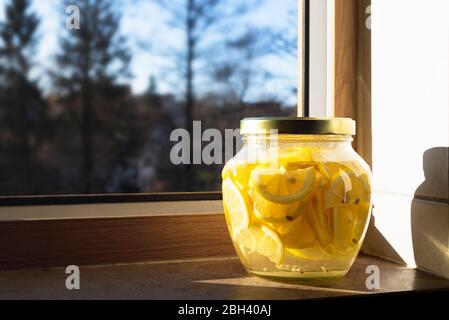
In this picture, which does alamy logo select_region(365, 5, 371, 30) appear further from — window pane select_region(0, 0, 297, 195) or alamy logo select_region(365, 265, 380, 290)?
alamy logo select_region(365, 265, 380, 290)

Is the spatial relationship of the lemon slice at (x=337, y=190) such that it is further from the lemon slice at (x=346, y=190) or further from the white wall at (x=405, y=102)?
the white wall at (x=405, y=102)

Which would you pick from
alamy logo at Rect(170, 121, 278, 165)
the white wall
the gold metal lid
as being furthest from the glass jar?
alamy logo at Rect(170, 121, 278, 165)

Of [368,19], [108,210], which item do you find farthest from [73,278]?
[368,19]

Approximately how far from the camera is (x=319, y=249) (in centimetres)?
71

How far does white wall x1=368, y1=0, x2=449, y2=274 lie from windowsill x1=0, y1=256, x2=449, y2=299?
9 cm

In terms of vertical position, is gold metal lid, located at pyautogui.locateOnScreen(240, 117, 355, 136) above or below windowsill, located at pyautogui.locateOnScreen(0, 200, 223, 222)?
above

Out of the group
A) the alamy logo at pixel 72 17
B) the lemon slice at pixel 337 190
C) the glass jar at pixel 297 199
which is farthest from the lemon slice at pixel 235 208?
the alamy logo at pixel 72 17

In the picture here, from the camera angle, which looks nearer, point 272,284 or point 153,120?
point 272,284

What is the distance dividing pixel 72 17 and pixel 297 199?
1.58ft

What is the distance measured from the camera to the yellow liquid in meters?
0.70

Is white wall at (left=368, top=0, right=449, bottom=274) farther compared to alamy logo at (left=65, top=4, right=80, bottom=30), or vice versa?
alamy logo at (left=65, top=4, right=80, bottom=30)

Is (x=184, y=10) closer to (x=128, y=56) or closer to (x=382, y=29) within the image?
(x=128, y=56)

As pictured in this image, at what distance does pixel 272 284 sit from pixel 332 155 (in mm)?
201
